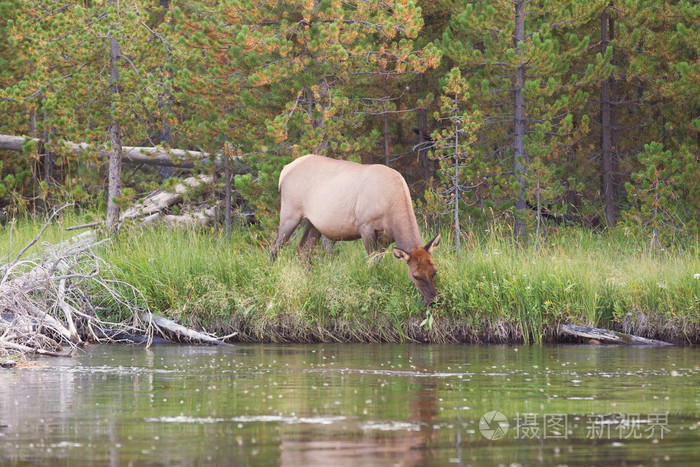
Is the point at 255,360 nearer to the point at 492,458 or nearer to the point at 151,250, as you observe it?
the point at 151,250

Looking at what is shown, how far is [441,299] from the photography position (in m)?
14.0

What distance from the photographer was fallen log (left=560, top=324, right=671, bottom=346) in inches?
524

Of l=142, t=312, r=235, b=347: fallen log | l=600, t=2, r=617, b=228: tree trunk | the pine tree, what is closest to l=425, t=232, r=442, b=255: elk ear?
l=142, t=312, r=235, b=347: fallen log

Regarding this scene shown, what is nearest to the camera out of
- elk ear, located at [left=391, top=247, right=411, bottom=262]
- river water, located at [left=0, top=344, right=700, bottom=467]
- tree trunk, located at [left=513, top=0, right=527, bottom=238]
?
river water, located at [left=0, top=344, right=700, bottom=467]

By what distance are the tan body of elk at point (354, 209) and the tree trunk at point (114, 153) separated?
3.86m

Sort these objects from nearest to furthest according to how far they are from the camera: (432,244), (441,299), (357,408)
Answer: (357,408)
(441,299)
(432,244)

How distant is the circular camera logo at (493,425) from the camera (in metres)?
6.95

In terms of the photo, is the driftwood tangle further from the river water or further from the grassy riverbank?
the river water

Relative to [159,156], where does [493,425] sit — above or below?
below

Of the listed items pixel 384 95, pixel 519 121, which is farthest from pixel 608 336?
pixel 384 95

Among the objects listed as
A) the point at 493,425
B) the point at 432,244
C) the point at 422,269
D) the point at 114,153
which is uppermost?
the point at 114,153

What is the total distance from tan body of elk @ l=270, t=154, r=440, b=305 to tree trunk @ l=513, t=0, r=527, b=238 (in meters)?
5.22

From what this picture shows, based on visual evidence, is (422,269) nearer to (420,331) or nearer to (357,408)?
(420,331)

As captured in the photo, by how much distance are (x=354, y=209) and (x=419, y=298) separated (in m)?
2.05
